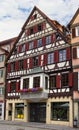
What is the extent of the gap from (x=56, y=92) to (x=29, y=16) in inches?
568

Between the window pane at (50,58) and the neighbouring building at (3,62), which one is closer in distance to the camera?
the window pane at (50,58)

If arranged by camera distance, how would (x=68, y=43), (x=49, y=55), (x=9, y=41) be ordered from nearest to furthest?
(x=68, y=43), (x=49, y=55), (x=9, y=41)

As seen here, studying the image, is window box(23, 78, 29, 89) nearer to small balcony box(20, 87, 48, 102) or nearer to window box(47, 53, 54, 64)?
small balcony box(20, 87, 48, 102)

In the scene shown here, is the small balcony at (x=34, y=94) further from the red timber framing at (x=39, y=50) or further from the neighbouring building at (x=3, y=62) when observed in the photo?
the neighbouring building at (x=3, y=62)

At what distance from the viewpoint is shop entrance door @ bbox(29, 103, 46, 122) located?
135 ft

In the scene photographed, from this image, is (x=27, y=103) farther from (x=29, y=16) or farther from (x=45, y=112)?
(x=29, y=16)

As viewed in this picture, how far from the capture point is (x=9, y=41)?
53031 mm

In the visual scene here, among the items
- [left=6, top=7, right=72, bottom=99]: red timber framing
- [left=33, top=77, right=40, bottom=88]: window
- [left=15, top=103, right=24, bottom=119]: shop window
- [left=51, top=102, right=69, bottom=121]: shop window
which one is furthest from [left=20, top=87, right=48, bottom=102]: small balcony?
[left=15, top=103, right=24, bottom=119]: shop window

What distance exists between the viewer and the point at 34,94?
40312 millimetres

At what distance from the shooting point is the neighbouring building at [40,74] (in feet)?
125

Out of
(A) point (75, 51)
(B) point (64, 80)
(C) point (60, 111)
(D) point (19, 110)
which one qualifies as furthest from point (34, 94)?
(A) point (75, 51)

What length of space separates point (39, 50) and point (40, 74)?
4.38 meters

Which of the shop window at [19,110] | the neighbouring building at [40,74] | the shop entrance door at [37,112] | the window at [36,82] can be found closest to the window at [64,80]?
the neighbouring building at [40,74]

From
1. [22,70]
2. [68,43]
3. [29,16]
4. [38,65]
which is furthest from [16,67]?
[68,43]
